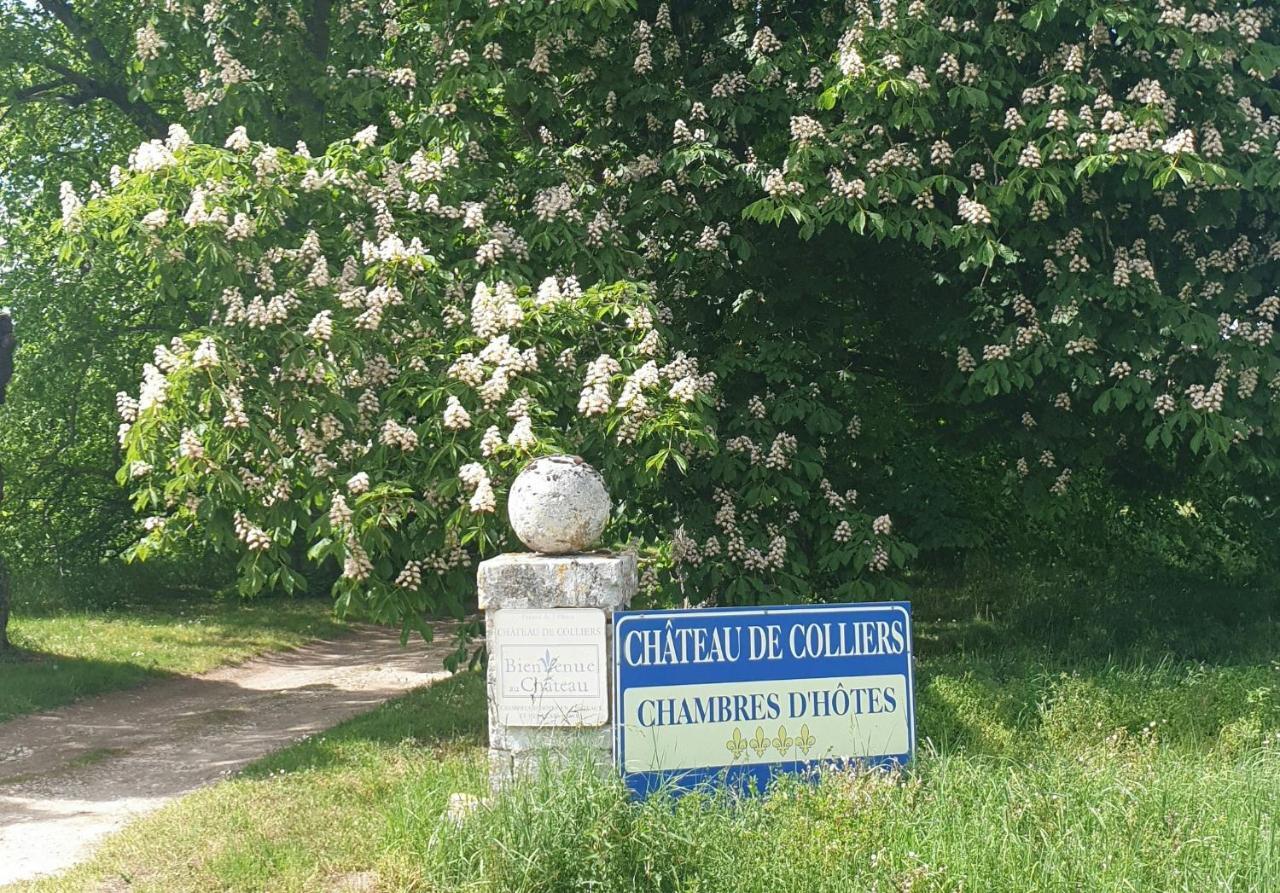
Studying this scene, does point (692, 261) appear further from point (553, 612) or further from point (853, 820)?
point (853, 820)

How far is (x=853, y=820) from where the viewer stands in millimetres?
5305

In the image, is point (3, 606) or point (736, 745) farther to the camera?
point (3, 606)

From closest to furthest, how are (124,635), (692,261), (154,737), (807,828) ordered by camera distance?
(807,828) < (692,261) < (154,737) < (124,635)

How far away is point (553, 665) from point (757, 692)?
971 mm

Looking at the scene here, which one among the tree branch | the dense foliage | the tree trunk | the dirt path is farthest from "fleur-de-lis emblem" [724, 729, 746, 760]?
the tree branch

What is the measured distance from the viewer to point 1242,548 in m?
13.7

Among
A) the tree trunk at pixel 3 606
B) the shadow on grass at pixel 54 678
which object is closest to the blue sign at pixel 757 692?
the shadow on grass at pixel 54 678

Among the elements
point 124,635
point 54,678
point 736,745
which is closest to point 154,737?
point 54,678

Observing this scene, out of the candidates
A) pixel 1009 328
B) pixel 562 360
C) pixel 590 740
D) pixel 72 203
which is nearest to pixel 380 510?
pixel 562 360

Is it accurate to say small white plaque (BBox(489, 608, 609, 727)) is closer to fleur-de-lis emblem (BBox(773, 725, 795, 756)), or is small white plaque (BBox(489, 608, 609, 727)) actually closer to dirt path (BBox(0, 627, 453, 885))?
fleur-de-lis emblem (BBox(773, 725, 795, 756))

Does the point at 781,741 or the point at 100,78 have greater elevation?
the point at 100,78

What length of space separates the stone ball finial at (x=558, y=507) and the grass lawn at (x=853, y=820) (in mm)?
1130

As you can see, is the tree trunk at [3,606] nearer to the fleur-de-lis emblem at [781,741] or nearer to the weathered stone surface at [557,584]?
the weathered stone surface at [557,584]

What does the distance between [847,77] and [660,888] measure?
5.30 metres
